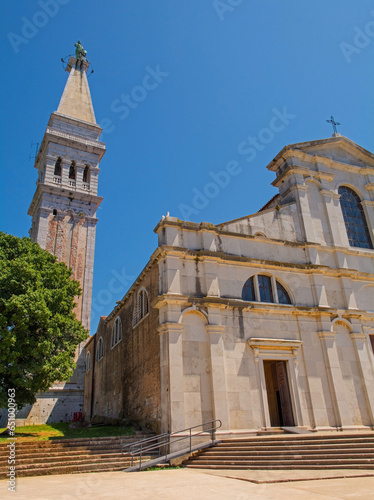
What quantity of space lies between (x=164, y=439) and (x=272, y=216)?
36.8 feet

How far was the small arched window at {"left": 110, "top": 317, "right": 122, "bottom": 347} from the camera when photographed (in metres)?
24.1

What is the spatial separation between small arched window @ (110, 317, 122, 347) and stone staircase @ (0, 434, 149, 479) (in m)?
9.81

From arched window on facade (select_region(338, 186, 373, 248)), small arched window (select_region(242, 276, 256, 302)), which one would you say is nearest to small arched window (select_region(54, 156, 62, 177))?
arched window on facade (select_region(338, 186, 373, 248))

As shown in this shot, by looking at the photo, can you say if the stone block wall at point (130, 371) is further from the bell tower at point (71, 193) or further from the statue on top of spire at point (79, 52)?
the statue on top of spire at point (79, 52)

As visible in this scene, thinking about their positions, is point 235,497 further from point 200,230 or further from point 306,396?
point 200,230

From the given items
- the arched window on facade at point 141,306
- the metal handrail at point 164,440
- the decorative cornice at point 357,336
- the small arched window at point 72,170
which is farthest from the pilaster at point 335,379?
the small arched window at point 72,170

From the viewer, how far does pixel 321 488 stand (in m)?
8.23

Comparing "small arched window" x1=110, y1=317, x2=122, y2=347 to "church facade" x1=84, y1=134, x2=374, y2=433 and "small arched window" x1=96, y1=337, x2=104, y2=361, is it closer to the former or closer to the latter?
"church facade" x1=84, y1=134, x2=374, y2=433

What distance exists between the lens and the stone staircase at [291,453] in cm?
1115

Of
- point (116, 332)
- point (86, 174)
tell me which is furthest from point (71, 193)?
point (116, 332)

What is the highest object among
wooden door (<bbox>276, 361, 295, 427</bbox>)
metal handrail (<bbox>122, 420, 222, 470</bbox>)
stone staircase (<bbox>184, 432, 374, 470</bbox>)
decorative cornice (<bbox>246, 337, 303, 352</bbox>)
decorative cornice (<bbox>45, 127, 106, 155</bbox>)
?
decorative cornice (<bbox>45, 127, 106, 155</bbox>)

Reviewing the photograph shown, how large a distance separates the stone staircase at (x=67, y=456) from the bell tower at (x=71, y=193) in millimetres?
21707

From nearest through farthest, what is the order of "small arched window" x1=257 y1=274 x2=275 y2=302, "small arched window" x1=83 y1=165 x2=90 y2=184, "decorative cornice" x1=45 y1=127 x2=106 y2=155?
"small arched window" x1=257 y1=274 x2=275 y2=302
"decorative cornice" x1=45 y1=127 x2=106 y2=155
"small arched window" x1=83 y1=165 x2=90 y2=184

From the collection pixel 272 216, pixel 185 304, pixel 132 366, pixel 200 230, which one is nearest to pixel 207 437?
pixel 185 304
